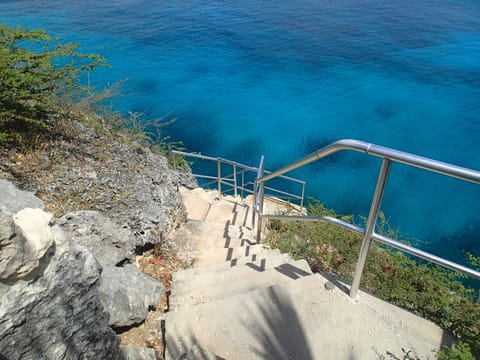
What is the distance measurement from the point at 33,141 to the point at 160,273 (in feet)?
8.55

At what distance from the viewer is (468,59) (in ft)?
46.1

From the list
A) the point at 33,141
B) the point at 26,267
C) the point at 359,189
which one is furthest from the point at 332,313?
the point at 359,189

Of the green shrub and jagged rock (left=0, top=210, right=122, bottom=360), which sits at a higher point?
jagged rock (left=0, top=210, right=122, bottom=360)

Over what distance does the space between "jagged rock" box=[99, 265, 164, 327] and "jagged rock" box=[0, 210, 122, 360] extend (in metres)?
0.52

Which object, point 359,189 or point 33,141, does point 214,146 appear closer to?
point 359,189

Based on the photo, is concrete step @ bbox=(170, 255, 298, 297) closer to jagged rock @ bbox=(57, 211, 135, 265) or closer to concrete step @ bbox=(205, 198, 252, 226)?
jagged rock @ bbox=(57, 211, 135, 265)

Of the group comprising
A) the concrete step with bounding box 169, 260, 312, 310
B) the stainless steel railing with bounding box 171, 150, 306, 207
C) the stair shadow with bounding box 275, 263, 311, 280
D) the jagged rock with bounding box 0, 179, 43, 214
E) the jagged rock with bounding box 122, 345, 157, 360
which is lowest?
the stainless steel railing with bounding box 171, 150, 306, 207

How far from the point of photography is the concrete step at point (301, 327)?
2.00 metres

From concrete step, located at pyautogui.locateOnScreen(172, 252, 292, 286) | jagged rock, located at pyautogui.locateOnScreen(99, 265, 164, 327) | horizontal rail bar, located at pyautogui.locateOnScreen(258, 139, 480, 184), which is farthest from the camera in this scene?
concrete step, located at pyautogui.locateOnScreen(172, 252, 292, 286)

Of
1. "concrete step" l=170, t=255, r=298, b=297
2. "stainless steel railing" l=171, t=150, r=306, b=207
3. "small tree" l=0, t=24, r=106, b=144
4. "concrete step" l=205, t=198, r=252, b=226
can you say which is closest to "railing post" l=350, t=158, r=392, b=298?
"concrete step" l=170, t=255, r=298, b=297

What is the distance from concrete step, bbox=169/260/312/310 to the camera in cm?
264

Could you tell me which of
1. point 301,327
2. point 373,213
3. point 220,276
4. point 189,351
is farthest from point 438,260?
point 220,276

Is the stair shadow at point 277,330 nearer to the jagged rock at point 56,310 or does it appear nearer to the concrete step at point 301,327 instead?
the concrete step at point 301,327

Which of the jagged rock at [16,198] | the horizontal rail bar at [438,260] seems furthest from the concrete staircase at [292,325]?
the jagged rock at [16,198]
